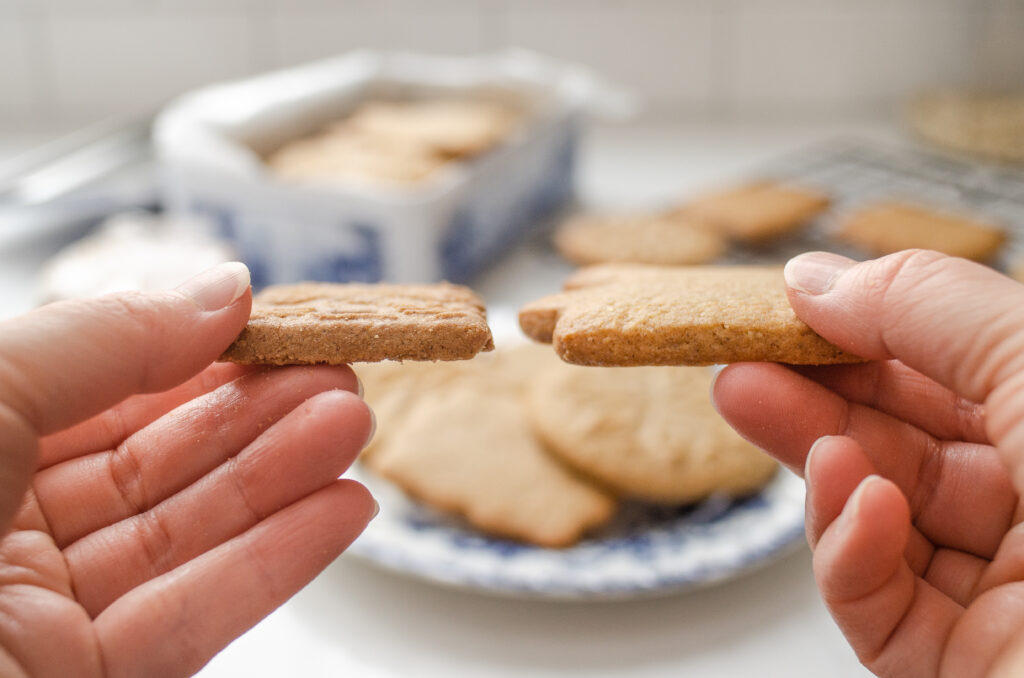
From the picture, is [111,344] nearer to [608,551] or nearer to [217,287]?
[217,287]

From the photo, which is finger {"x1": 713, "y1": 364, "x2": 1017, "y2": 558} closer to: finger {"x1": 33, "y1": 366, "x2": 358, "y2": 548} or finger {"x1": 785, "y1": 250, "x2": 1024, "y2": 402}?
finger {"x1": 785, "y1": 250, "x2": 1024, "y2": 402}

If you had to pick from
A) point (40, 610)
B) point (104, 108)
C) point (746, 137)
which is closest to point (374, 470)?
point (40, 610)

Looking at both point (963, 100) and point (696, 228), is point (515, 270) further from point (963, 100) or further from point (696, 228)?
point (963, 100)

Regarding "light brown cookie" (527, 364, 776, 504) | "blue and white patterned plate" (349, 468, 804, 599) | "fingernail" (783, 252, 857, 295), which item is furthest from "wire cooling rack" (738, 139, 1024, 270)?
"fingernail" (783, 252, 857, 295)

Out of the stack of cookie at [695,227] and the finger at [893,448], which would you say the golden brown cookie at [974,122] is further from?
Result: the finger at [893,448]

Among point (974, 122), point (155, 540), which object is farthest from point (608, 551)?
point (974, 122)
